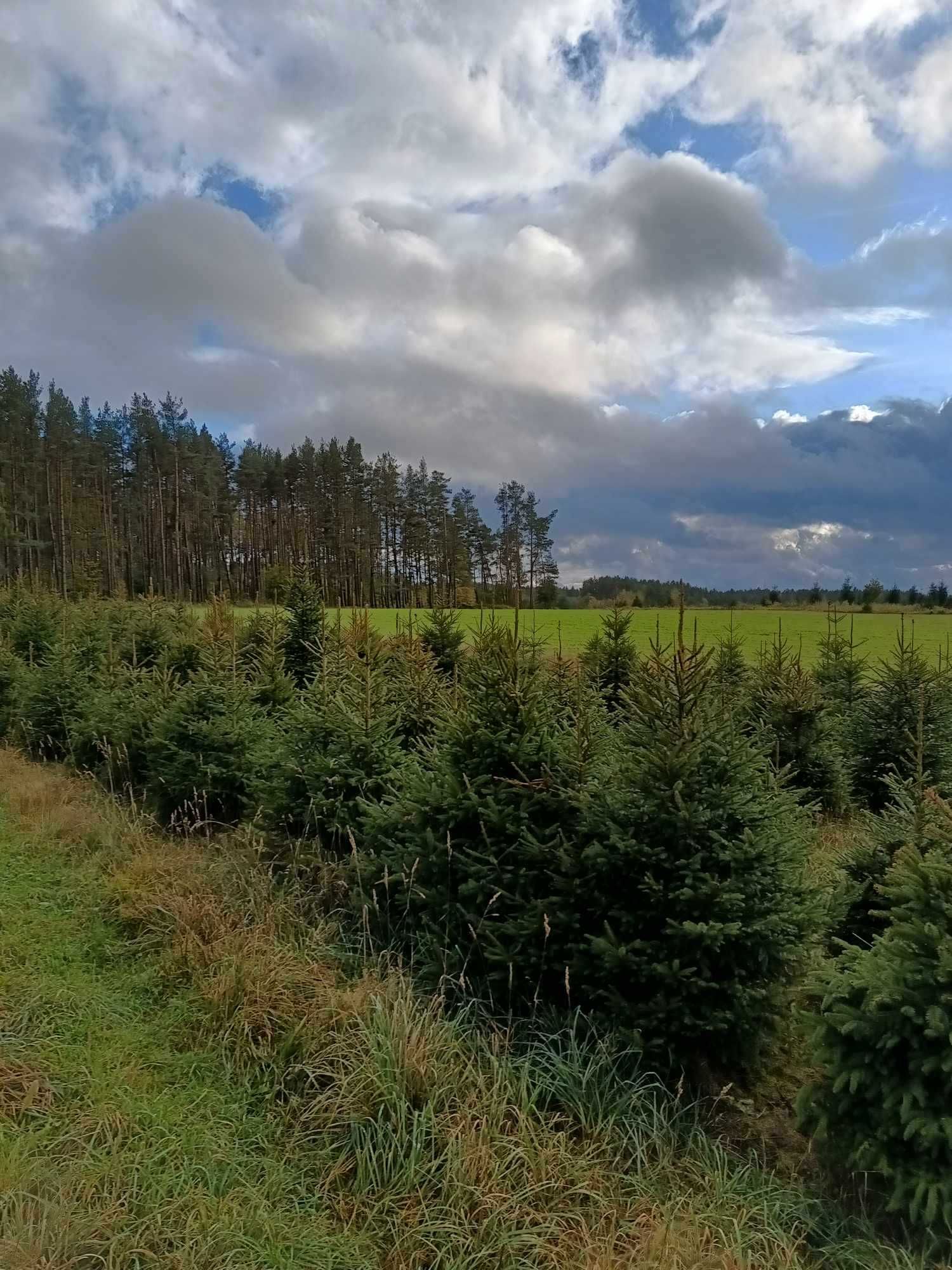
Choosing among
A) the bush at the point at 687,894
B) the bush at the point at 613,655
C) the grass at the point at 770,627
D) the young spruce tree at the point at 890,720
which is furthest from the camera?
the grass at the point at 770,627

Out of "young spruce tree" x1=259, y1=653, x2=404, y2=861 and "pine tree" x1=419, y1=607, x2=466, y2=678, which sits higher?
"pine tree" x1=419, y1=607, x2=466, y2=678

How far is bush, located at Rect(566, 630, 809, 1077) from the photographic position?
3.62m

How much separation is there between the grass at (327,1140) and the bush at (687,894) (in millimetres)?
351

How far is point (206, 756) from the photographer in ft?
25.3

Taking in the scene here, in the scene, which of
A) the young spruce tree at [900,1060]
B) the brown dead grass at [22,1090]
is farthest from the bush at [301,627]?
the young spruce tree at [900,1060]

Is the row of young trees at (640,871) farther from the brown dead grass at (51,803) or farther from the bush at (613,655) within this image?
the bush at (613,655)

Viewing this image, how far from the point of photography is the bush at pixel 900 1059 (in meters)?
2.59

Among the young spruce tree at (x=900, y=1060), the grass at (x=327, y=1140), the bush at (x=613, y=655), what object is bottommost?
the grass at (x=327, y=1140)

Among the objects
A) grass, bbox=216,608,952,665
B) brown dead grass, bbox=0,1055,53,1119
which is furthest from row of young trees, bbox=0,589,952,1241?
grass, bbox=216,608,952,665

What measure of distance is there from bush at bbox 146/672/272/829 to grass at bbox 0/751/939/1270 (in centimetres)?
289

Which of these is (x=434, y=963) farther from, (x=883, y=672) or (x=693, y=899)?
(x=883, y=672)

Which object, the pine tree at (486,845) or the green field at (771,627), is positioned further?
the green field at (771,627)

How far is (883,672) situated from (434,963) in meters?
8.15

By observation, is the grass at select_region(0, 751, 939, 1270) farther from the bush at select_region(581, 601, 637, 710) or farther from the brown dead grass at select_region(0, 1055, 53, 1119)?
the bush at select_region(581, 601, 637, 710)
